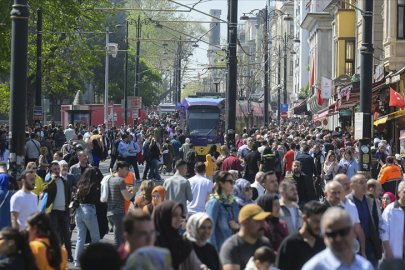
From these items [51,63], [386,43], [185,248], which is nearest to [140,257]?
[185,248]

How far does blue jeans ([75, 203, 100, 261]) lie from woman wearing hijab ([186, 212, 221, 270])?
4.57 metres

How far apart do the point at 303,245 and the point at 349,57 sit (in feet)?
134

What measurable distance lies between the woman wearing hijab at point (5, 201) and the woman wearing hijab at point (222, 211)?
281 cm

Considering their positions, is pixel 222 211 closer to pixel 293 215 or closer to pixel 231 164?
pixel 293 215

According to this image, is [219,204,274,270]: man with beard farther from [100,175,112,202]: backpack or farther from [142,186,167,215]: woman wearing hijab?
[100,175,112,202]: backpack

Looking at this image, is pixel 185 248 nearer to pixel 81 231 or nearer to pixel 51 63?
pixel 81 231

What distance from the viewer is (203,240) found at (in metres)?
6.36

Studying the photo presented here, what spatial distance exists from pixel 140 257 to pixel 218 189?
17.0ft

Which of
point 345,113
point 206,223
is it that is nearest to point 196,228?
point 206,223

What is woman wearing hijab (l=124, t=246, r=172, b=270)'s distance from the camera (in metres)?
3.43

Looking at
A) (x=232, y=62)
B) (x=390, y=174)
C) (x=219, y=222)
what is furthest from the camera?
(x=232, y=62)

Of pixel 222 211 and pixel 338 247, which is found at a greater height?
pixel 338 247

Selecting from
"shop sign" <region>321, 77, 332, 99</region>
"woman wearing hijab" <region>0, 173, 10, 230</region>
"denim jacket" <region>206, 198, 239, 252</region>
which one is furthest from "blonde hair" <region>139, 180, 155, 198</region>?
"shop sign" <region>321, 77, 332, 99</region>

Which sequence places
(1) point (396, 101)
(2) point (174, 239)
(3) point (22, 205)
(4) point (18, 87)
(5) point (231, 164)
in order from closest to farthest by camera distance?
(2) point (174, 239), (3) point (22, 205), (4) point (18, 87), (5) point (231, 164), (1) point (396, 101)
